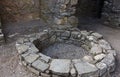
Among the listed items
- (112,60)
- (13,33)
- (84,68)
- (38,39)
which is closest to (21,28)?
(13,33)

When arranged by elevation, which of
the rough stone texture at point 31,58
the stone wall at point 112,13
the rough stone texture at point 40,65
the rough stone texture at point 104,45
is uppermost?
the stone wall at point 112,13

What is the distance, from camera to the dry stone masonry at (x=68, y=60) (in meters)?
3.13

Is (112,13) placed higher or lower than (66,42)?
higher

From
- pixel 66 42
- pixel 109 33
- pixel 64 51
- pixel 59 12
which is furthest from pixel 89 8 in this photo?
pixel 64 51

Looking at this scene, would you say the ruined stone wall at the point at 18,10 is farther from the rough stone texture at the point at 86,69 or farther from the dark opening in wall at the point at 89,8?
the rough stone texture at the point at 86,69

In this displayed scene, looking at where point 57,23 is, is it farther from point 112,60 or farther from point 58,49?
point 112,60

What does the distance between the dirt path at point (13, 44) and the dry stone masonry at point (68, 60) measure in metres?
0.19

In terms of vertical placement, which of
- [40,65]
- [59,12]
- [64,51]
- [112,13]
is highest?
[59,12]

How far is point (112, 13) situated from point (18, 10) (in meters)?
2.76

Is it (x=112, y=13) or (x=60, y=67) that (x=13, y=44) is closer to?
(x=60, y=67)

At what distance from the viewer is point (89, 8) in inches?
235

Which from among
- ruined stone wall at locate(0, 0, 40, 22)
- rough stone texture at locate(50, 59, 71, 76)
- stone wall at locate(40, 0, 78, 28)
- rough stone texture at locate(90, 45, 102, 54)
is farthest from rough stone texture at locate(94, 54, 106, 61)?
ruined stone wall at locate(0, 0, 40, 22)

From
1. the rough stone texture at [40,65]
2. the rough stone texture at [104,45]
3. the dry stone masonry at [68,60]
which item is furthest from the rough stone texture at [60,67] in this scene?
the rough stone texture at [104,45]

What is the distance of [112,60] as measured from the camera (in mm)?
3375
